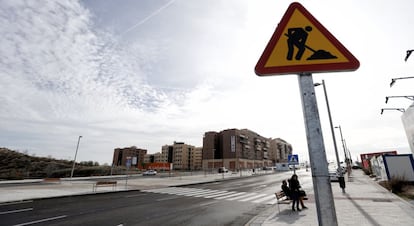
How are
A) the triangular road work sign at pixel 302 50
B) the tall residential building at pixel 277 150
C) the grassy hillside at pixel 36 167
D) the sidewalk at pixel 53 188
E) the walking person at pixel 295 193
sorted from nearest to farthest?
the triangular road work sign at pixel 302 50 < the walking person at pixel 295 193 < the sidewalk at pixel 53 188 < the grassy hillside at pixel 36 167 < the tall residential building at pixel 277 150

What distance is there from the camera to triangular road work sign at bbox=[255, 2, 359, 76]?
1.83 metres

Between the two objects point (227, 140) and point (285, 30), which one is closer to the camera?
point (285, 30)

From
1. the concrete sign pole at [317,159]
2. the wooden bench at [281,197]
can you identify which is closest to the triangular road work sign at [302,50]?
the concrete sign pole at [317,159]

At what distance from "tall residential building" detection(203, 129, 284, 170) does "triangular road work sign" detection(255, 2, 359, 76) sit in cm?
8131

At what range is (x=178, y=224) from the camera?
740cm

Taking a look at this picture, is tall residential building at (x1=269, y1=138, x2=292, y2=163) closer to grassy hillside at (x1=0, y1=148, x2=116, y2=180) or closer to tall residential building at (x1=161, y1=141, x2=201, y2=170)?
tall residential building at (x1=161, y1=141, x2=201, y2=170)

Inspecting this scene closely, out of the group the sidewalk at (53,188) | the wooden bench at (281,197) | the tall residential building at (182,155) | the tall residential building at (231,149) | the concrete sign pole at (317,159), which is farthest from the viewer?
the tall residential building at (182,155)

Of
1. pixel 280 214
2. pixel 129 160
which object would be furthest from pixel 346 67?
pixel 129 160

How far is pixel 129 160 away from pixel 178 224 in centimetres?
1777

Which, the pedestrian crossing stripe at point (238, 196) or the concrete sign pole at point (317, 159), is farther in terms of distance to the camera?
the pedestrian crossing stripe at point (238, 196)

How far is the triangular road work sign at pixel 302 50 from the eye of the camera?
5.99 feet

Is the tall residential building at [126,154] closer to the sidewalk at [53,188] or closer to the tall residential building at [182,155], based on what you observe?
the tall residential building at [182,155]

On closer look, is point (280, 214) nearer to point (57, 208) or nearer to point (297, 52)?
point (297, 52)

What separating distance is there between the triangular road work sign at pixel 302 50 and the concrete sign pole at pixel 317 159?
0.22m
